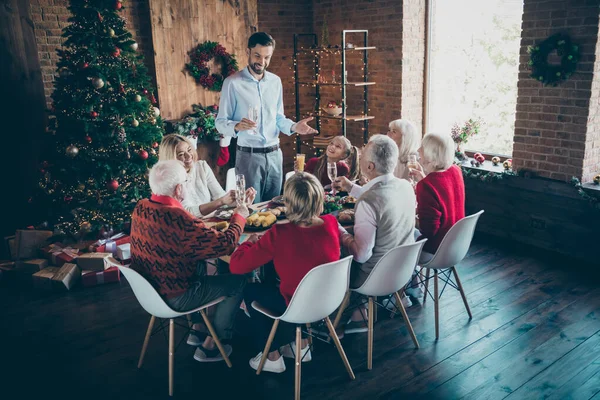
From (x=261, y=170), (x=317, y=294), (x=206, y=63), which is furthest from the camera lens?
(x=206, y=63)

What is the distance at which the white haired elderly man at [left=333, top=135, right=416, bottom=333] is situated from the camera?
2873 mm

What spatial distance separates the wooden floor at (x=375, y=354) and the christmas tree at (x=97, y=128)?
0.93m

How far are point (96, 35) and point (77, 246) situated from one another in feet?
6.30

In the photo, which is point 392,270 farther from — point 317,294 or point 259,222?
point 259,222

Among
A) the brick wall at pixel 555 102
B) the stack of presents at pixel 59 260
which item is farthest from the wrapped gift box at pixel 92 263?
the brick wall at pixel 555 102

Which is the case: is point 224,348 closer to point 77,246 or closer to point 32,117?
point 77,246

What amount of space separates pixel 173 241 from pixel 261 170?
6.57 ft

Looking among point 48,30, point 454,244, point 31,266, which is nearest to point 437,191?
point 454,244

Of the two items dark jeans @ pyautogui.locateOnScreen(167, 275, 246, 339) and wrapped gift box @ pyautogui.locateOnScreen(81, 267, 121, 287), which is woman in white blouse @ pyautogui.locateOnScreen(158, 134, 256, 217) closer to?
dark jeans @ pyautogui.locateOnScreen(167, 275, 246, 339)

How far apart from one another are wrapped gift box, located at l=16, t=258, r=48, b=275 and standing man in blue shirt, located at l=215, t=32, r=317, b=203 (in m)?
1.91

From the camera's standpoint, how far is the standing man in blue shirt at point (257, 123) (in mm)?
4484

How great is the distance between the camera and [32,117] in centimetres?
552

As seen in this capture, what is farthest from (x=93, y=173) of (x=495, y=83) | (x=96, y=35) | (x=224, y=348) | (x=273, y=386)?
(x=495, y=83)

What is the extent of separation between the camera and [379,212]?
9.41 ft
